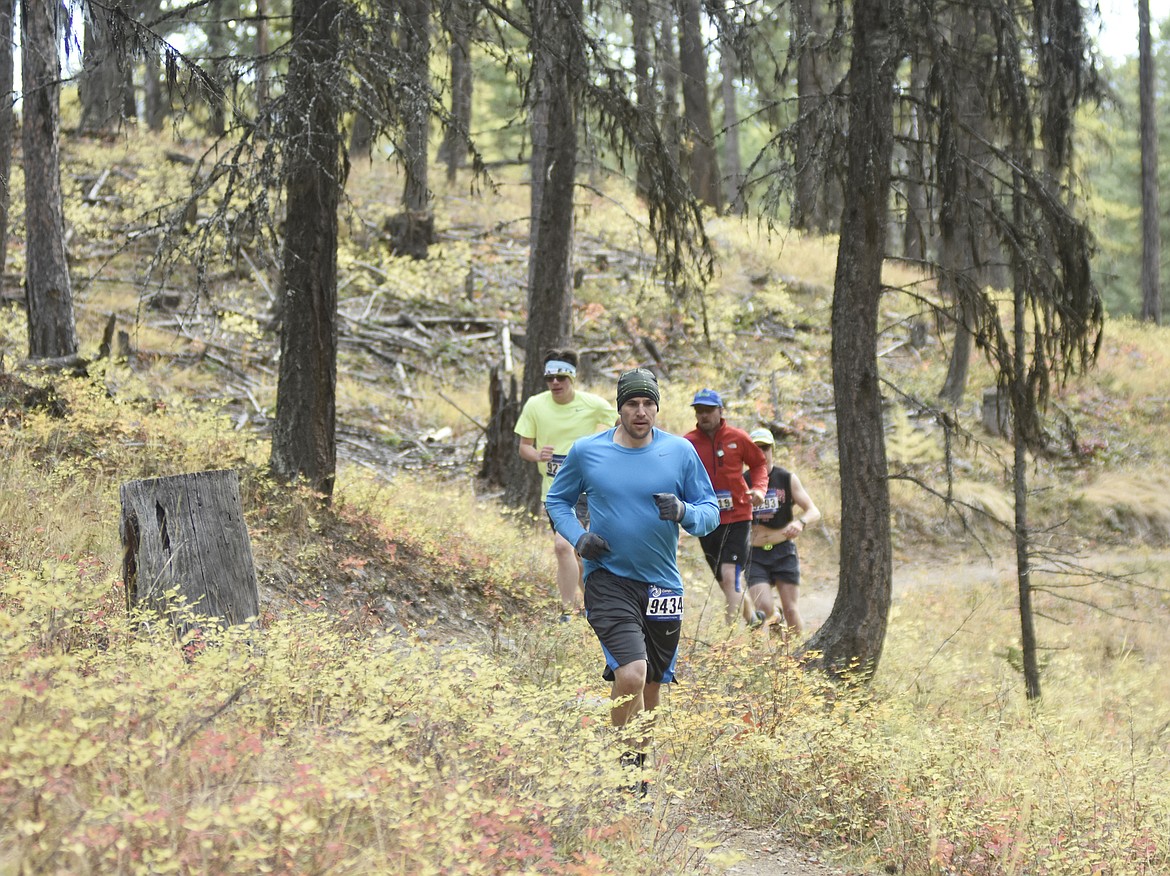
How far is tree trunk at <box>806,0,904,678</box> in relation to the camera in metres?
7.74

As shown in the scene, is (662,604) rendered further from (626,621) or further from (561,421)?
(561,421)

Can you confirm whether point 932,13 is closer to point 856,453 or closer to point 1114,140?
point 856,453

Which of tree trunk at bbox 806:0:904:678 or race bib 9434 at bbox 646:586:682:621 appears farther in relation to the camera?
tree trunk at bbox 806:0:904:678

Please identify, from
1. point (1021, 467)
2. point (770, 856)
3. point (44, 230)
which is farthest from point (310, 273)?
point (1021, 467)

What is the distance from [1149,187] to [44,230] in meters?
29.6

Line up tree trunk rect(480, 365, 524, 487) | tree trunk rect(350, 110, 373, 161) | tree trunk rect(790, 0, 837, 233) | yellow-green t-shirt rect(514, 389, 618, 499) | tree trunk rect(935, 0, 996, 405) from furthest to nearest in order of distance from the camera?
tree trunk rect(480, 365, 524, 487) < yellow-green t-shirt rect(514, 389, 618, 499) < tree trunk rect(350, 110, 373, 161) < tree trunk rect(790, 0, 837, 233) < tree trunk rect(935, 0, 996, 405)

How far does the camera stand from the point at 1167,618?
14375 millimetres

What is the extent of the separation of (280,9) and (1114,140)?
29.9 metres

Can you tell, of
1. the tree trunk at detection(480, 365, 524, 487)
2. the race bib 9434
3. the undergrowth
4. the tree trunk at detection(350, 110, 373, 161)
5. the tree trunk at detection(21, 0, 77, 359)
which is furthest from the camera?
the tree trunk at detection(480, 365, 524, 487)

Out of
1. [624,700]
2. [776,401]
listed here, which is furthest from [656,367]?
[624,700]

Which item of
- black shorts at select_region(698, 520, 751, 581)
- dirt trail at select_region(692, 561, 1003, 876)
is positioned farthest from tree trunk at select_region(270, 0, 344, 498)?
dirt trail at select_region(692, 561, 1003, 876)

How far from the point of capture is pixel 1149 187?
30.5 metres

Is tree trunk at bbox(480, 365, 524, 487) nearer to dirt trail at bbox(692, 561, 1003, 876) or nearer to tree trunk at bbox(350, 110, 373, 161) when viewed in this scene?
tree trunk at bbox(350, 110, 373, 161)

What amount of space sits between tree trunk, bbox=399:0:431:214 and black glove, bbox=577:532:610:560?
3.87 metres
